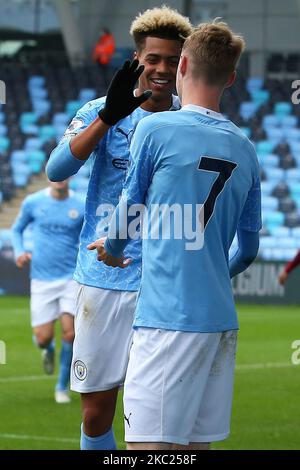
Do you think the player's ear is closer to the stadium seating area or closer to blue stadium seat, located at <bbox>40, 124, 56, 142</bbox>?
the stadium seating area

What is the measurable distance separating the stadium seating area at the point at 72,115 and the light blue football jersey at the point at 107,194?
1810cm

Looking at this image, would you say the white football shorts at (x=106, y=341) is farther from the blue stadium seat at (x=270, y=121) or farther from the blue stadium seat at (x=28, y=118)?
the blue stadium seat at (x=28, y=118)

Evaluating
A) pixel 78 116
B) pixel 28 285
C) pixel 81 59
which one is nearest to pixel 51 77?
pixel 81 59

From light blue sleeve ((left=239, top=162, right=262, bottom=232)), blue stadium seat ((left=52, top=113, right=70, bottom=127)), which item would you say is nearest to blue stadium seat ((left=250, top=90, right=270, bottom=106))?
blue stadium seat ((left=52, top=113, right=70, bottom=127))

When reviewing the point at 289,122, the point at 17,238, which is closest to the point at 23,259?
the point at 17,238

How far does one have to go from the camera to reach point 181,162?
4699mm

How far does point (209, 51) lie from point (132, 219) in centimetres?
76

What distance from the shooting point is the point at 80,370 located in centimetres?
599

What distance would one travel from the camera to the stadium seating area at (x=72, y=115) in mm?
25578

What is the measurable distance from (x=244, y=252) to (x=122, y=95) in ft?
2.95

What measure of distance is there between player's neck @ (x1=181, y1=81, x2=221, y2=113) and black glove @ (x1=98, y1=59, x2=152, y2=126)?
28 cm

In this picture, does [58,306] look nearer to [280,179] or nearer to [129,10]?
[280,179]

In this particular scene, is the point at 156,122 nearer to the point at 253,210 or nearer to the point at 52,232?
the point at 253,210

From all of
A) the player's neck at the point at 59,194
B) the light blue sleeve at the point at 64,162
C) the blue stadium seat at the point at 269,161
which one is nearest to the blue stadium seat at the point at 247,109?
the blue stadium seat at the point at 269,161
